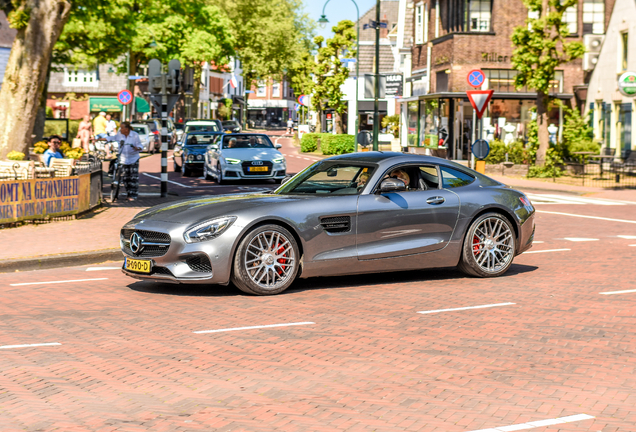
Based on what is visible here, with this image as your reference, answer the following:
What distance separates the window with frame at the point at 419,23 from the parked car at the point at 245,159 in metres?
24.4

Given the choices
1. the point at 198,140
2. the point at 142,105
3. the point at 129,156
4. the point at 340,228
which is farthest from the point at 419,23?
the point at 340,228

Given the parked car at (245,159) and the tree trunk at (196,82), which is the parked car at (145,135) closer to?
the parked car at (245,159)

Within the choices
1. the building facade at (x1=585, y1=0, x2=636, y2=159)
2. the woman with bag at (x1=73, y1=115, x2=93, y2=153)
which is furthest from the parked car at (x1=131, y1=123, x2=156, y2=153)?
the building facade at (x1=585, y1=0, x2=636, y2=159)

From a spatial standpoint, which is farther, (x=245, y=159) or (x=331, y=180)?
(x=245, y=159)

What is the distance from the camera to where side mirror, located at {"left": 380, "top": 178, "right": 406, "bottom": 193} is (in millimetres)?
9812

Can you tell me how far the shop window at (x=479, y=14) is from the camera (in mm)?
43750

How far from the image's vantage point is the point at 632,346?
280 inches

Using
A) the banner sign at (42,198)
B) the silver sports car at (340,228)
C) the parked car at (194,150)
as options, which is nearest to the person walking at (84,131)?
the parked car at (194,150)

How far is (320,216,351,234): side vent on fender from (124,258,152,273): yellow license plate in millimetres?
1774

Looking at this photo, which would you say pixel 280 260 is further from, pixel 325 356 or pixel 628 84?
pixel 628 84

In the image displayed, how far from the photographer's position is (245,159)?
2689 cm

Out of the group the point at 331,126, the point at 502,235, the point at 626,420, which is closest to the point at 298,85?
the point at 331,126

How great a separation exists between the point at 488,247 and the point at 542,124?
79.5ft

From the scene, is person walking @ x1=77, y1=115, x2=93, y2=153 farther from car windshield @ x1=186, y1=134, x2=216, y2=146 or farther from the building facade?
the building facade
